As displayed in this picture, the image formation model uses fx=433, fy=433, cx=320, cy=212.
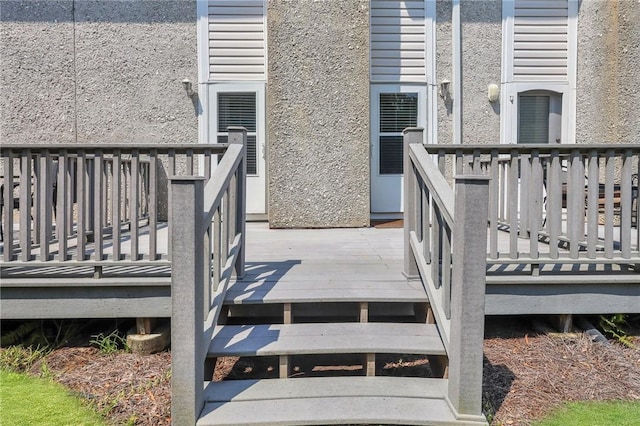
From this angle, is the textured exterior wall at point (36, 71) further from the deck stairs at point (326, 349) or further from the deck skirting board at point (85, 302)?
the deck stairs at point (326, 349)

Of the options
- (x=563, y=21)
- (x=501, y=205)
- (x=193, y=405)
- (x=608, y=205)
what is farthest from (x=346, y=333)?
(x=563, y=21)

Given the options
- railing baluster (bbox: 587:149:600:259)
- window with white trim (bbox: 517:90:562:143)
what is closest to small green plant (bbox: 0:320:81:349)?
railing baluster (bbox: 587:149:600:259)

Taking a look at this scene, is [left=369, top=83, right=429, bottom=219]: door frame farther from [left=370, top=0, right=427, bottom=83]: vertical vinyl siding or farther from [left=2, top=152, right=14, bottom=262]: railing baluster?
[left=2, top=152, right=14, bottom=262]: railing baluster

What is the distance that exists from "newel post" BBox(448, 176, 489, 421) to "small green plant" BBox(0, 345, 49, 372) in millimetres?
2736

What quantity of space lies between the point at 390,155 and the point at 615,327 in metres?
3.77

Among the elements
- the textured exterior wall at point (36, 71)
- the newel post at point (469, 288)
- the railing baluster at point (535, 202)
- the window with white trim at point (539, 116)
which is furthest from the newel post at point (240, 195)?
the window with white trim at point (539, 116)

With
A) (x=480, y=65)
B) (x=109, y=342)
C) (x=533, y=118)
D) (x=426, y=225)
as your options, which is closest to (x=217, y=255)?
(x=109, y=342)

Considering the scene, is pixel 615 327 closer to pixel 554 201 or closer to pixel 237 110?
pixel 554 201

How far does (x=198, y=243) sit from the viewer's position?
213 centimetres

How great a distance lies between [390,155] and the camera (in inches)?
250

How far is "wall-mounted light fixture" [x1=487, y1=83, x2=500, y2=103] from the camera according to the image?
6215 millimetres

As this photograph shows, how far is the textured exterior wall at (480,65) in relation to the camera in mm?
6219

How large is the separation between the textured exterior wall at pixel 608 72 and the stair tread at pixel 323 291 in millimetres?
4854

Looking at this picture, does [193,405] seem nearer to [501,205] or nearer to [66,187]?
[66,187]
